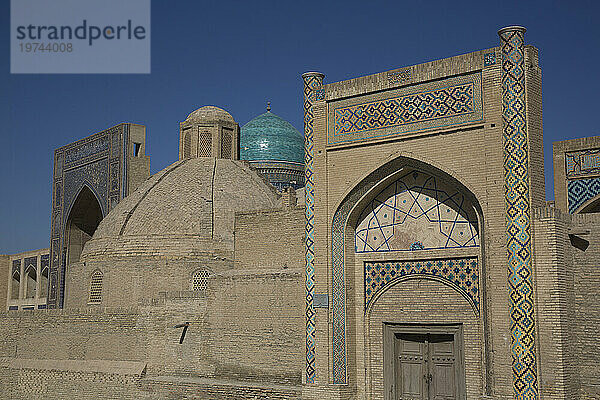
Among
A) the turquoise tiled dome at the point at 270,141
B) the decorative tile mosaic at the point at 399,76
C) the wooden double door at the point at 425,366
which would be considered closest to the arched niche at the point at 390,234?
the wooden double door at the point at 425,366

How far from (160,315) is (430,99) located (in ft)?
27.8

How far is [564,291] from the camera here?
360 inches

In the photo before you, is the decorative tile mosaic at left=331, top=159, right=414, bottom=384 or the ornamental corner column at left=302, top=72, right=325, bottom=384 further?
the ornamental corner column at left=302, top=72, right=325, bottom=384

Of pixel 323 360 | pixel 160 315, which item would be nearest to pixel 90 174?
pixel 160 315

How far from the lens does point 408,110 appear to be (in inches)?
419

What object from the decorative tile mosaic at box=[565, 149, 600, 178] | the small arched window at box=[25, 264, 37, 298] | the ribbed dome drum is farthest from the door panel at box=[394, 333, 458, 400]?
the small arched window at box=[25, 264, 37, 298]

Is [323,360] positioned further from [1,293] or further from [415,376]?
[1,293]

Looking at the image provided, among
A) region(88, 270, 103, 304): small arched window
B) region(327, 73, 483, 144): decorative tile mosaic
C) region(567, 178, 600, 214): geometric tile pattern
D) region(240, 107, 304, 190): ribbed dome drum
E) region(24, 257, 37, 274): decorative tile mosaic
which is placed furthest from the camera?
region(24, 257, 37, 274): decorative tile mosaic

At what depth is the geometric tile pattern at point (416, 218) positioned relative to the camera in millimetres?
10305

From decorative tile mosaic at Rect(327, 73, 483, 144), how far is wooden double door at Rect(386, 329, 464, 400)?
303cm

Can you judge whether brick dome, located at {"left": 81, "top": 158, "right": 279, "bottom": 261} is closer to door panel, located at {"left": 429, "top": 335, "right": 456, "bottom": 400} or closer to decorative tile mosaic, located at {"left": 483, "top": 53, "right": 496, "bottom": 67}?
door panel, located at {"left": 429, "top": 335, "right": 456, "bottom": 400}

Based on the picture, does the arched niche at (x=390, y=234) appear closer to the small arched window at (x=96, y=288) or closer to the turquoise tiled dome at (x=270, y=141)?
the small arched window at (x=96, y=288)

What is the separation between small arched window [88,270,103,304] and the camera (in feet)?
65.8

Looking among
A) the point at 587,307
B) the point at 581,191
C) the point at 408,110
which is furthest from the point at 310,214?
the point at 581,191
